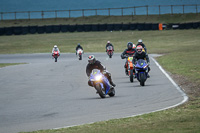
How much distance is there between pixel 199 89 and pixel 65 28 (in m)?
54.7

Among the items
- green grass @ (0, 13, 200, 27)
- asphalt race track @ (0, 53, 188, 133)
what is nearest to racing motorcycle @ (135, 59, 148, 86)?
asphalt race track @ (0, 53, 188, 133)

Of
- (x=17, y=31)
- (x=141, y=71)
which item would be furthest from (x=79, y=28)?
(x=141, y=71)

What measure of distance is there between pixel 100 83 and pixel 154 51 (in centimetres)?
3533

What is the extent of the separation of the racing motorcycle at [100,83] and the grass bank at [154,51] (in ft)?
8.06

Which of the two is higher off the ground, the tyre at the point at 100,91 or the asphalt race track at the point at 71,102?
the tyre at the point at 100,91

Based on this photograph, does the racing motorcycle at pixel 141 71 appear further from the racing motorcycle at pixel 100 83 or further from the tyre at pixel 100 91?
the tyre at pixel 100 91

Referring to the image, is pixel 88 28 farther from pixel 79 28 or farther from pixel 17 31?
pixel 17 31

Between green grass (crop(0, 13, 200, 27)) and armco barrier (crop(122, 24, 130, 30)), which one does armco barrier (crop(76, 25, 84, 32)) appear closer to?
armco barrier (crop(122, 24, 130, 30))

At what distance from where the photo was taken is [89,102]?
1381 centimetres

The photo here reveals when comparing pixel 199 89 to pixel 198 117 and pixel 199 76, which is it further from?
pixel 198 117

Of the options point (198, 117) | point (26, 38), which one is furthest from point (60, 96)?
point (26, 38)

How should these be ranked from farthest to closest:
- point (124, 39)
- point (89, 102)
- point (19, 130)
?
point (124, 39) < point (89, 102) < point (19, 130)

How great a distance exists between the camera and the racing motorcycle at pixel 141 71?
17.5 m

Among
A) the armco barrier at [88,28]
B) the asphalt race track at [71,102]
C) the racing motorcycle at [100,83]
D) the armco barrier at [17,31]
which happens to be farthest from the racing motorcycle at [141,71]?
the armco barrier at [17,31]
